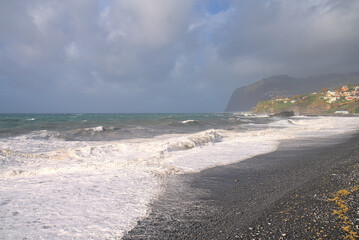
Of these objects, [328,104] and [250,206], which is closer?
[250,206]

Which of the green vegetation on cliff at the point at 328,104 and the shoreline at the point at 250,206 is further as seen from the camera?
the green vegetation on cliff at the point at 328,104

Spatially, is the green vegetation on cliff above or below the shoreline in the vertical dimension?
above

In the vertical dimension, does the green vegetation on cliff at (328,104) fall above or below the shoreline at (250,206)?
above

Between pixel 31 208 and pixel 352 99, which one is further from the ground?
pixel 352 99

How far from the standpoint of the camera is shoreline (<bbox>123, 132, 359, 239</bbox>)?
9.99ft

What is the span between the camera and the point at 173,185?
5.54m

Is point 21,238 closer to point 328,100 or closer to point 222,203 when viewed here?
point 222,203

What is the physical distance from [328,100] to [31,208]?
10479 centimetres

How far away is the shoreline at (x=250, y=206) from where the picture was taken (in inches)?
120

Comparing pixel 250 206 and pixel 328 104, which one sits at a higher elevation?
pixel 328 104

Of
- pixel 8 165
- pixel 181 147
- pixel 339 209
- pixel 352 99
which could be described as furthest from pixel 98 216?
pixel 352 99

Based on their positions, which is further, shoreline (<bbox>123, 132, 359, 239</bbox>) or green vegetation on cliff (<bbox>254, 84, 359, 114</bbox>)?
green vegetation on cliff (<bbox>254, 84, 359, 114</bbox>)

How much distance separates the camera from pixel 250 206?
157 inches

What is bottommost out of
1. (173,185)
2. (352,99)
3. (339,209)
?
(173,185)
